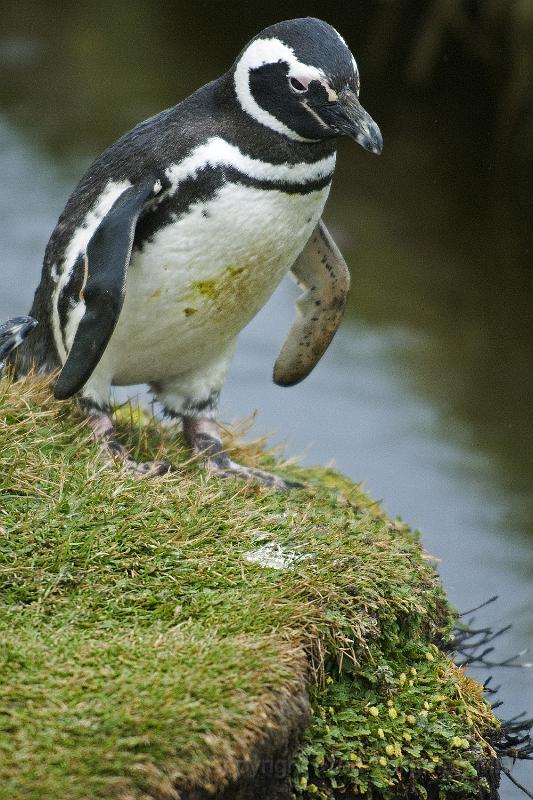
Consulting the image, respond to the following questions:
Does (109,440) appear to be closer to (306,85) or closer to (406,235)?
(306,85)

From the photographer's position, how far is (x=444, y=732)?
9.34ft

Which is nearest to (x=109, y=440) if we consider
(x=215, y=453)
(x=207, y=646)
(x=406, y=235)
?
(x=215, y=453)

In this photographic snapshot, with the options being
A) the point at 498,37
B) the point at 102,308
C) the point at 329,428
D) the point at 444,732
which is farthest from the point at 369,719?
the point at 498,37

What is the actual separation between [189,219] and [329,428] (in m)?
4.18

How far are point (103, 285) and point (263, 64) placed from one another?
0.72 m

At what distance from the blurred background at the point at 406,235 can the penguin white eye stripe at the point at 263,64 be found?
275 cm

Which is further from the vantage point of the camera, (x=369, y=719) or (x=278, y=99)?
(x=278, y=99)

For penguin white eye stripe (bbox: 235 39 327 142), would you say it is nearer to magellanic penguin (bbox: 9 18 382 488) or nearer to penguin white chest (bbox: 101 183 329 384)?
magellanic penguin (bbox: 9 18 382 488)

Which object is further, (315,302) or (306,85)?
(315,302)

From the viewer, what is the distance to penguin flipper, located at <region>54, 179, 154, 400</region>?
10.4 feet

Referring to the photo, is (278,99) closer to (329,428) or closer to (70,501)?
(70,501)

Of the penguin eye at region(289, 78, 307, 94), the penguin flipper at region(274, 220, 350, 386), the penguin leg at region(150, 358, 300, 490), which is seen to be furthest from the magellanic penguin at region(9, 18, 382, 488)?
the penguin flipper at region(274, 220, 350, 386)

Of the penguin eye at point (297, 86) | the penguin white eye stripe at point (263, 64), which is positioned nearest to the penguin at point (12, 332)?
the penguin white eye stripe at point (263, 64)

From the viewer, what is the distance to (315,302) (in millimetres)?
3986
